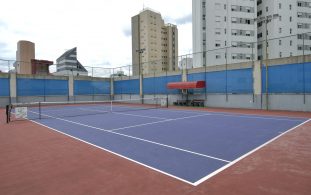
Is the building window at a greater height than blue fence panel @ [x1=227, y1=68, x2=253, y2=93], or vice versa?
the building window

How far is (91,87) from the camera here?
42.7 meters

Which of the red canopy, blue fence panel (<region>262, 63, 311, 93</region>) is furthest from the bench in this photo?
blue fence panel (<region>262, 63, 311, 93</region>)

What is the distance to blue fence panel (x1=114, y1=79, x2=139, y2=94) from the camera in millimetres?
40531

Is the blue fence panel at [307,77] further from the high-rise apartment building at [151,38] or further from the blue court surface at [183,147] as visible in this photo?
the high-rise apartment building at [151,38]

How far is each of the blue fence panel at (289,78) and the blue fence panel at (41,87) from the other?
104 feet

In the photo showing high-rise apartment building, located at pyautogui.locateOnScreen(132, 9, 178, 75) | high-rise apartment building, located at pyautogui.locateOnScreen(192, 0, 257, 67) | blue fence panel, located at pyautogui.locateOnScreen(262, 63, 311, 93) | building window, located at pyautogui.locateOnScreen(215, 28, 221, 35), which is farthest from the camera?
high-rise apartment building, located at pyautogui.locateOnScreen(132, 9, 178, 75)

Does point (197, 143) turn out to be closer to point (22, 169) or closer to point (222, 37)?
point (22, 169)

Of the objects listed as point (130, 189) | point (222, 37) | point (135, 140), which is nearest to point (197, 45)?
point (222, 37)

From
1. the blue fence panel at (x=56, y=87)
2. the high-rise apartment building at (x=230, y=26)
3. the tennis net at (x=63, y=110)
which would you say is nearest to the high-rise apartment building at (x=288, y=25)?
the high-rise apartment building at (x=230, y=26)

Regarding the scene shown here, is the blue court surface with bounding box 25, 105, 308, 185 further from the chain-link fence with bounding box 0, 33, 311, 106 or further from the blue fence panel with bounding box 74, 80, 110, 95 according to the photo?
the blue fence panel with bounding box 74, 80, 110, 95

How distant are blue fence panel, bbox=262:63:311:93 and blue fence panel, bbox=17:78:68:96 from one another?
31.8 metres

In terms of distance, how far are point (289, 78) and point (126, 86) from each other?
27.5 m

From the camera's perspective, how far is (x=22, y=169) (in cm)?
613

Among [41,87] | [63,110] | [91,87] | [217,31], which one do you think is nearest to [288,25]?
[217,31]
